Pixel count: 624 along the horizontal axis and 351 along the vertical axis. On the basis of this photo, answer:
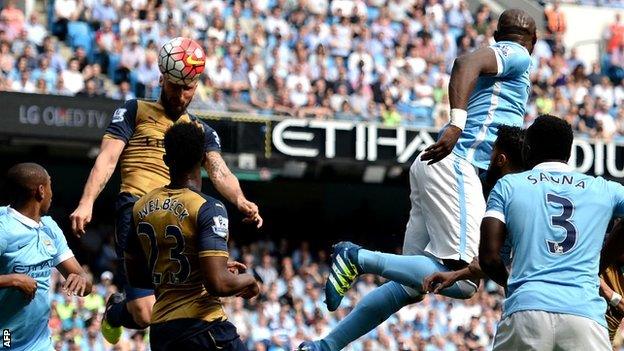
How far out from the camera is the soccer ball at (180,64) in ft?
31.9

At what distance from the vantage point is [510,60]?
9375 millimetres

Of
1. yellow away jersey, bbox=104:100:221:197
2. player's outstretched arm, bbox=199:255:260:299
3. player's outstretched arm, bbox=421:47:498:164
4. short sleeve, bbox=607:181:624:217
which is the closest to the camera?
short sleeve, bbox=607:181:624:217

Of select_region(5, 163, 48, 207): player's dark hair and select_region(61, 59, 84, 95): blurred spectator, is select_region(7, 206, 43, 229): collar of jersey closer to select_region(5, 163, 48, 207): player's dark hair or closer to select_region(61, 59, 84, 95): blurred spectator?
select_region(5, 163, 48, 207): player's dark hair

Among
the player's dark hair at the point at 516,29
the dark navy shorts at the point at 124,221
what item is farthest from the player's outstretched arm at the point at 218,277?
the player's dark hair at the point at 516,29

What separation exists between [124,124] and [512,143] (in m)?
2.81

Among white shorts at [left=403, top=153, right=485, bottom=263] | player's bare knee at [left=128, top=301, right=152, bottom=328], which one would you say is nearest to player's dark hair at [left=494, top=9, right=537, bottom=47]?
white shorts at [left=403, top=153, right=485, bottom=263]

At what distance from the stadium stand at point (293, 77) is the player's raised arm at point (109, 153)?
373 inches

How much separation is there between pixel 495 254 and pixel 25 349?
3197 mm

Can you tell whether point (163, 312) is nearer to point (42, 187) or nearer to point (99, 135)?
point (42, 187)

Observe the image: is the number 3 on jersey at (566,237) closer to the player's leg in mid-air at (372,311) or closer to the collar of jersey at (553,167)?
the collar of jersey at (553,167)

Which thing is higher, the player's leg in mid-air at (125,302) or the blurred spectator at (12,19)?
the blurred spectator at (12,19)

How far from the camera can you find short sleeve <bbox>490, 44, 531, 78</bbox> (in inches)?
368

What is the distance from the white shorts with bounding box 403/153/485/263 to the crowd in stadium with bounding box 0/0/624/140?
1361cm

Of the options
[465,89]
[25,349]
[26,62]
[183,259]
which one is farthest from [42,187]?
[26,62]
